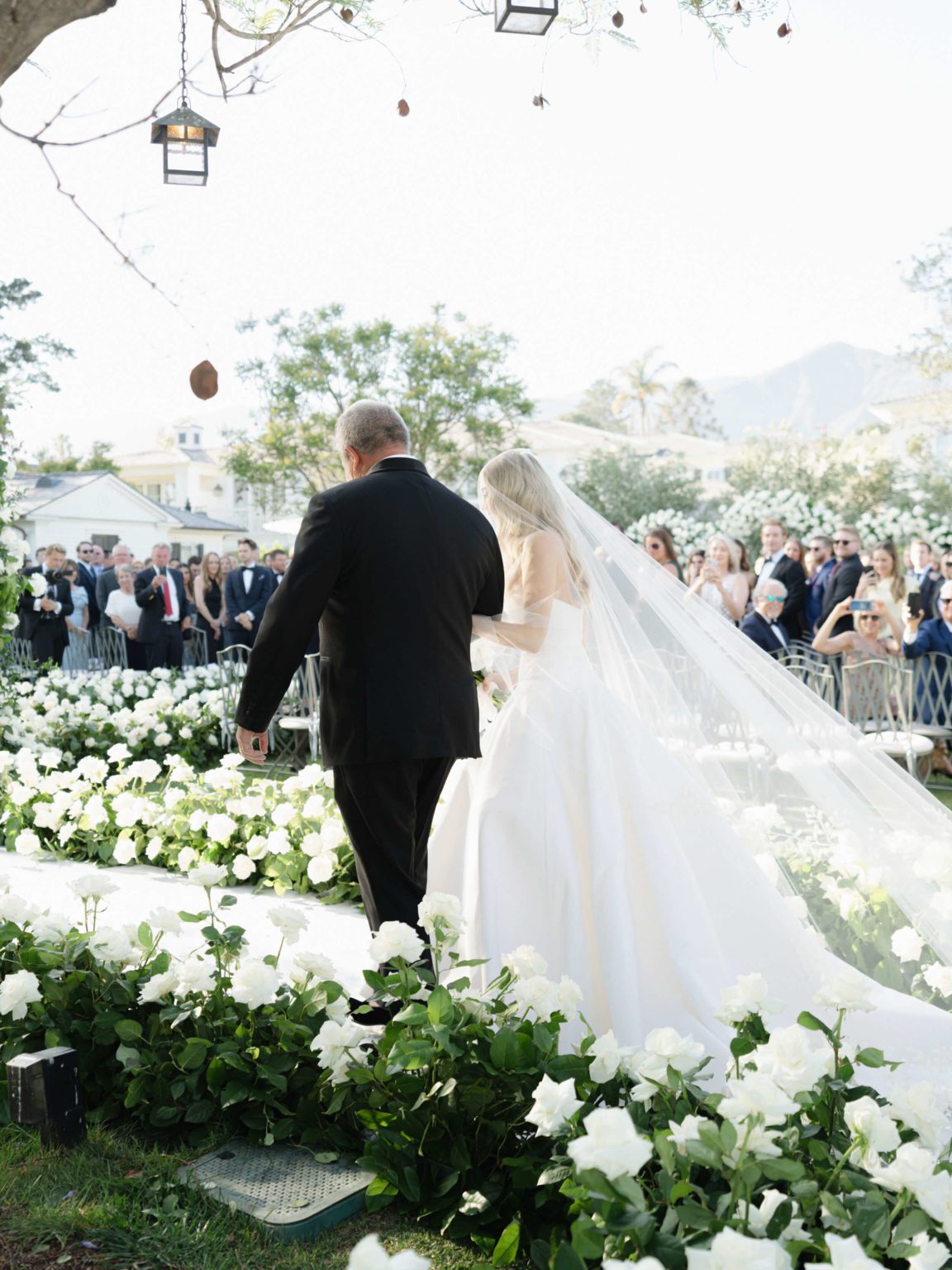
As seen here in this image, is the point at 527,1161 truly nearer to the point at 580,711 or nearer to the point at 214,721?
the point at 580,711

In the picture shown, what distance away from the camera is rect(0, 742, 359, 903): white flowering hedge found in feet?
19.5

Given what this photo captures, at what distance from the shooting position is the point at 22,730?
955 centimetres

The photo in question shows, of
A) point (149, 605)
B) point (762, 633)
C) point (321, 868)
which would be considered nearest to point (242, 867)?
point (321, 868)

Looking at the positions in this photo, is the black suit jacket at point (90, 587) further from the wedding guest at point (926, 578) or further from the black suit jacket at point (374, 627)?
the black suit jacket at point (374, 627)

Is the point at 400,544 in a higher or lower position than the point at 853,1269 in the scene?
higher

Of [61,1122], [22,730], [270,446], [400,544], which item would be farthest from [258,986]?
[270,446]

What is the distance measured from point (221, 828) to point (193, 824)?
0.25 m

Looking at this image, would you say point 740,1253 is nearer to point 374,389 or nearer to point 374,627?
point 374,627

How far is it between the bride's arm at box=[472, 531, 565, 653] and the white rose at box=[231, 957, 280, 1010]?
1.56 m

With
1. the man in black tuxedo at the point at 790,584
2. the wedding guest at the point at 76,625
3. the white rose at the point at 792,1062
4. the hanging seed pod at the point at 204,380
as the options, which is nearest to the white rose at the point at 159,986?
the white rose at the point at 792,1062

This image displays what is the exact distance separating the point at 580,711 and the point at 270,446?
34.1 meters

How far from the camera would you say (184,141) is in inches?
237

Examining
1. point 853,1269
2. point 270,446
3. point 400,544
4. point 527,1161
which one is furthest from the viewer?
point 270,446

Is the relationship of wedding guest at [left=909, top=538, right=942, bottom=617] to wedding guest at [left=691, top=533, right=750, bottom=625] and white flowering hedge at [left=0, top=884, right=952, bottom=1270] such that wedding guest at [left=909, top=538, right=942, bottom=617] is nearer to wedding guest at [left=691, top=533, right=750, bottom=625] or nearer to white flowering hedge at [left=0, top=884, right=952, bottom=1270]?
wedding guest at [left=691, top=533, right=750, bottom=625]
